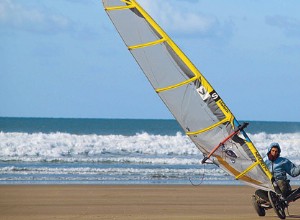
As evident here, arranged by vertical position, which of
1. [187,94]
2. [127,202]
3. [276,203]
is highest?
[187,94]

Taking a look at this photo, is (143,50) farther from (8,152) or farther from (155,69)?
(8,152)

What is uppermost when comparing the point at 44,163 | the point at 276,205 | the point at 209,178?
the point at 276,205

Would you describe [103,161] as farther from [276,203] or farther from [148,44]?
[148,44]

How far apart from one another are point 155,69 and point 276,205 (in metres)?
2.29

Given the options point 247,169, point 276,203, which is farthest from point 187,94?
point 276,203

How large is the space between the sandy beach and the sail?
90 centimetres

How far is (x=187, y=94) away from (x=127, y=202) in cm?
337

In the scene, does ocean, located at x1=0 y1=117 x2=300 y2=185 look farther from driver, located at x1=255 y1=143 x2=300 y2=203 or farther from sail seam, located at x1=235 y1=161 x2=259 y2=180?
driver, located at x1=255 y1=143 x2=300 y2=203

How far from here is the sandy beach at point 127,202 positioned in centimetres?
1102

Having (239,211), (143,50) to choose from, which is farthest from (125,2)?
(239,211)

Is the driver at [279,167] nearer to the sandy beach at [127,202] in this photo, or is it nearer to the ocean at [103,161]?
the sandy beach at [127,202]

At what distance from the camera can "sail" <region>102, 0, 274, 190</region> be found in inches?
390

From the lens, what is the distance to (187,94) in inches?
399

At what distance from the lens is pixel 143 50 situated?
9.98 m
